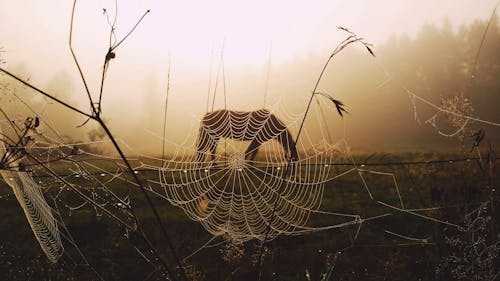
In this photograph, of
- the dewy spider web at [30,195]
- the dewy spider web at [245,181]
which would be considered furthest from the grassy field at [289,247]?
the dewy spider web at [30,195]

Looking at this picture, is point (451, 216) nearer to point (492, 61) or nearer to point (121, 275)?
point (121, 275)

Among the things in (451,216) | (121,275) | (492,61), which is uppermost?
(492,61)

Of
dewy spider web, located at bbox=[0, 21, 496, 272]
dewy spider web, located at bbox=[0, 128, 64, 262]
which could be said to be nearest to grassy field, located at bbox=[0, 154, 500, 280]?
dewy spider web, located at bbox=[0, 21, 496, 272]

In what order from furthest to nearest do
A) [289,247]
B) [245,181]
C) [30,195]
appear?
[245,181] → [289,247] → [30,195]

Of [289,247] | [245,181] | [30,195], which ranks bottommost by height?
[289,247]

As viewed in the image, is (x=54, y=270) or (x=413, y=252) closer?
(x=54, y=270)

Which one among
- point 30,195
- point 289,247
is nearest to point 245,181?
point 289,247

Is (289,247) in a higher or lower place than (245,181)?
lower

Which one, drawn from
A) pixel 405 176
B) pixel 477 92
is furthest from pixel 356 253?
pixel 477 92

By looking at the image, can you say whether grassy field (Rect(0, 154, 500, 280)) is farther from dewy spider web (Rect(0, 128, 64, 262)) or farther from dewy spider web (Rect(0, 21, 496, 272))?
dewy spider web (Rect(0, 128, 64, 262))

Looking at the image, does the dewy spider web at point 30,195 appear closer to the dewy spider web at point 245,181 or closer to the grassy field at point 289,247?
the dewy spider web at point 245,181

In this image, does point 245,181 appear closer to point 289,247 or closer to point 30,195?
point 289,247
